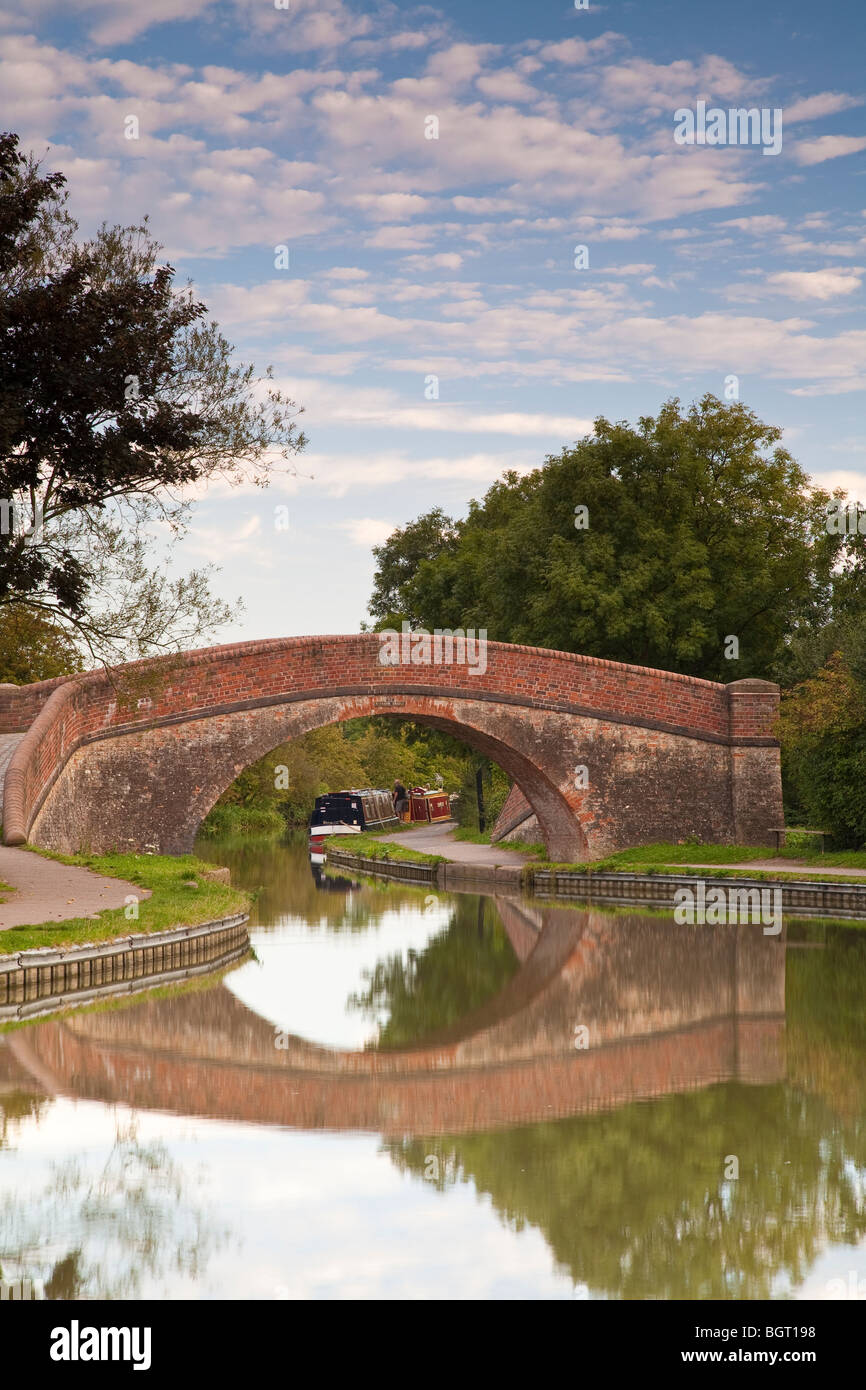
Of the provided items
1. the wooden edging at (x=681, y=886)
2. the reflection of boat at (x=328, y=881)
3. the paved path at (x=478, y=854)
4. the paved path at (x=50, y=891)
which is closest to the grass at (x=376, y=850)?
the paved path at (x=478, y=854)

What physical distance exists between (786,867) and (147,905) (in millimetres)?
9871

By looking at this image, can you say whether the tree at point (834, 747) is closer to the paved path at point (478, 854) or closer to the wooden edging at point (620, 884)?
the paved path at point (478, 854)

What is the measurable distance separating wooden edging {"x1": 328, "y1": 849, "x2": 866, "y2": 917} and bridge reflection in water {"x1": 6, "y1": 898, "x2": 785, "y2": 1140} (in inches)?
172

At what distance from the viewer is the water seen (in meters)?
5.11

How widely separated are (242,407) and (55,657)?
55.5 feet

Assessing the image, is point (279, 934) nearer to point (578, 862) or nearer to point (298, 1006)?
point (298, 1006)

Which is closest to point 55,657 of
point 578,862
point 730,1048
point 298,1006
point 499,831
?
point 499,831

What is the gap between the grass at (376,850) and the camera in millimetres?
24875

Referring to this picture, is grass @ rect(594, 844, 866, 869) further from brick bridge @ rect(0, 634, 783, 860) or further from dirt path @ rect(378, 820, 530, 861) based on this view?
dirt path @ rect(378, 820, 530, 861)

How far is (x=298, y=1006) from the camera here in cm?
1095

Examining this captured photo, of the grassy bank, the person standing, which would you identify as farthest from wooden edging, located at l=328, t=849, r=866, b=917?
the grassy bank

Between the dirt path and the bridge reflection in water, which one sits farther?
the dirt path

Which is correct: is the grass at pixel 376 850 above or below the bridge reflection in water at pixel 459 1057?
below

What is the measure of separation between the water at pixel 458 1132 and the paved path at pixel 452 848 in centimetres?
1140
